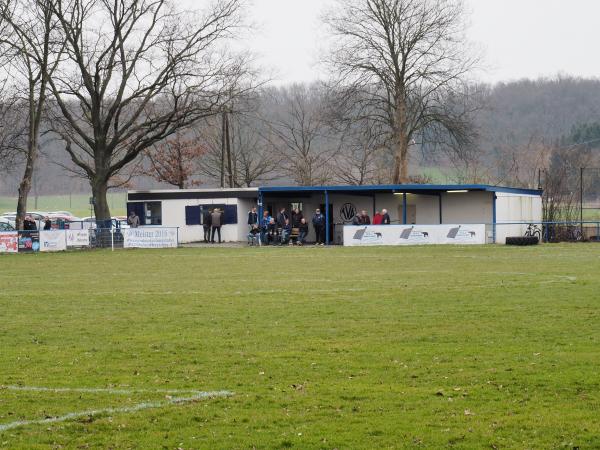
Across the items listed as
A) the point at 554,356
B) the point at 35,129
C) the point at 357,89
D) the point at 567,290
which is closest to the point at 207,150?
the point at 357,89

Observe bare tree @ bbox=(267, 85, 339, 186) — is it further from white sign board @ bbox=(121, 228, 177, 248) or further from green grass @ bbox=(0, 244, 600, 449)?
green grass @ bbox=(0, 244, 600, 449)

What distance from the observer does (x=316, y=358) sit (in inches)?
473

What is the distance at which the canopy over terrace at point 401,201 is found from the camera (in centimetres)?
4694

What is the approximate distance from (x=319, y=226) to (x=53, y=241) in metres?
12.9

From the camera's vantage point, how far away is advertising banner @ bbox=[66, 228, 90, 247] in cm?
4403

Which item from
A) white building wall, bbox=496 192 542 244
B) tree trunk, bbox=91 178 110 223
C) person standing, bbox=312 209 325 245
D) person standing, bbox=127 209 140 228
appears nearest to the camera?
white building wall, bbox=496 192 542 244

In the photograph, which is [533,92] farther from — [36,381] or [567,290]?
[36,381]

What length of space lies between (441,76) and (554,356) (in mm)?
Result: 46873

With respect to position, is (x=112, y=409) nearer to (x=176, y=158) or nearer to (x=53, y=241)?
(x=53, y=241)

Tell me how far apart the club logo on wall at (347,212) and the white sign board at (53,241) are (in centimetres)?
1533

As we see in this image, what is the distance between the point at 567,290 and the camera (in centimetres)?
2014

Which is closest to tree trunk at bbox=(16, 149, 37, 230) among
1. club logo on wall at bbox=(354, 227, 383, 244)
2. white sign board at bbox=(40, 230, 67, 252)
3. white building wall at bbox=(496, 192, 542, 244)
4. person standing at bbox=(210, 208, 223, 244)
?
white sign board at bbox=(40, 230, 67, 252)

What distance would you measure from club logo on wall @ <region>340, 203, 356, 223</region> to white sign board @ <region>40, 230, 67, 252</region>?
15333 mm

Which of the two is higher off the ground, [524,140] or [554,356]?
[524,140]
